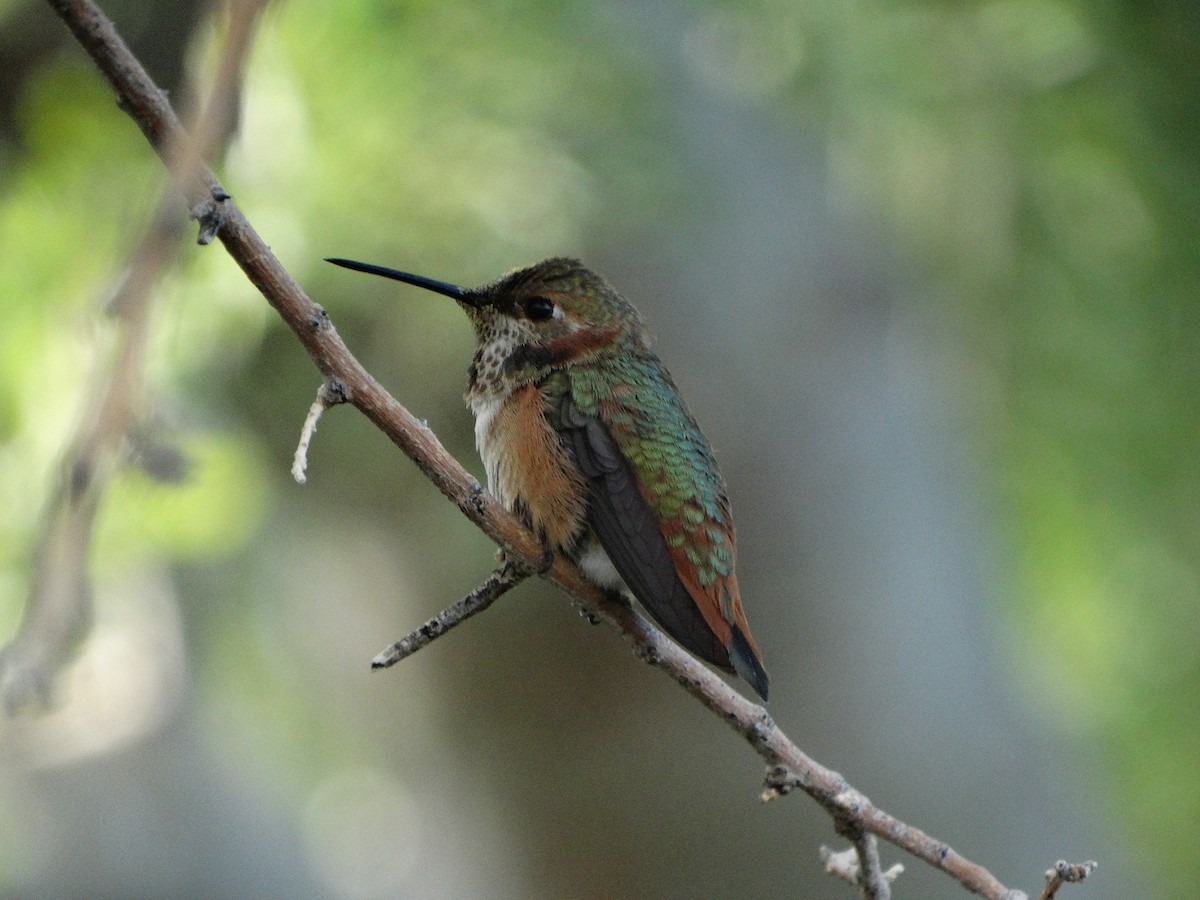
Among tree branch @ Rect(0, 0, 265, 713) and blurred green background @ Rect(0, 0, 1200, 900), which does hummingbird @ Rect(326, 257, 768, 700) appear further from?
blurred green background @ Rect(0, 0, 1200, 900)

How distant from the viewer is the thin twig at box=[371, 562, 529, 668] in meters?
1.57

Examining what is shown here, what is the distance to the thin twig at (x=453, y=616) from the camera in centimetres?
Result: 157

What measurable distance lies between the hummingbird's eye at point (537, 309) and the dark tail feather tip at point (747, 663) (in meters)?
0.75

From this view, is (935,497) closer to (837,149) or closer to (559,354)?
(837,149)

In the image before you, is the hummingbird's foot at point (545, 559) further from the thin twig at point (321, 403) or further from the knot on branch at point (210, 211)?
the knot on branch at point (210, 211)

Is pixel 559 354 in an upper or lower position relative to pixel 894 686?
lower

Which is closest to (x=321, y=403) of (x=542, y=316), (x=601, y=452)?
Result: (x=601, y=452)

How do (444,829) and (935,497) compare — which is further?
(444,829)

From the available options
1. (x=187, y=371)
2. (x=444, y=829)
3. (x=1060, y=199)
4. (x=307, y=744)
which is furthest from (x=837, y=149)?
(x=307, y=744)

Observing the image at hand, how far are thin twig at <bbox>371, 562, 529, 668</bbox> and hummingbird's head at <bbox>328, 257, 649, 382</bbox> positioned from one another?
677 millimetres

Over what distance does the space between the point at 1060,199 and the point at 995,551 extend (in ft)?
4.24

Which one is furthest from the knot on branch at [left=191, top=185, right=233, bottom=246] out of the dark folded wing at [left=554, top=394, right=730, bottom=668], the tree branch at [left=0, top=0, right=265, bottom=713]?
the dark folded wing at [left=554, top=394, right=730, bottom=668]

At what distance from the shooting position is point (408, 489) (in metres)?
4.64

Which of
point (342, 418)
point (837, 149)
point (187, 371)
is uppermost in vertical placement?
point (837, 149)
